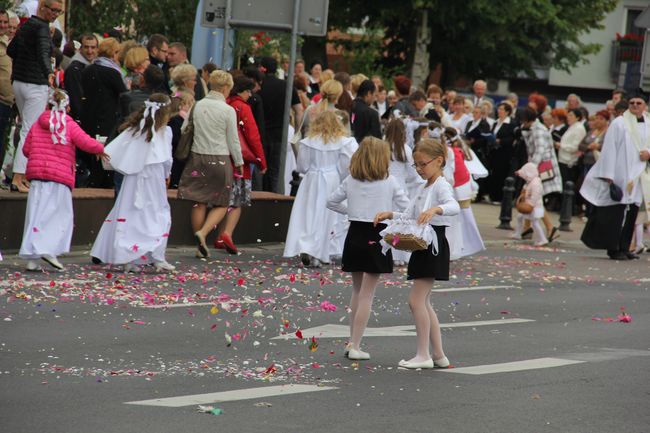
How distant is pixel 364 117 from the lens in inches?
725

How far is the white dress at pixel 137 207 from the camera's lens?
14.3 m

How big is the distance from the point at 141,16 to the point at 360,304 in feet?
54.7

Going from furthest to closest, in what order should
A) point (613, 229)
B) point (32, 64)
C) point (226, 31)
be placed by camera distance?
point (613, 229), point (226, 31), point (32, 64)

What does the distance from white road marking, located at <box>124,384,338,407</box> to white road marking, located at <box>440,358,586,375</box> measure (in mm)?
1204

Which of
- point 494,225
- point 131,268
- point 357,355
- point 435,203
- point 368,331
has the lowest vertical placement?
point 494,225

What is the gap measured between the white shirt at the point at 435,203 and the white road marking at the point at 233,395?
160 cm

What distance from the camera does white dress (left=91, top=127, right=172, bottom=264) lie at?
1429 cm

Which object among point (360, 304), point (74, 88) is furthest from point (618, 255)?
point (360, 304)

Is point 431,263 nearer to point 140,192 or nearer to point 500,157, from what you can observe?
point 140,192

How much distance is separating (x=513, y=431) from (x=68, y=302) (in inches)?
207

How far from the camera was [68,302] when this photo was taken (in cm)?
1197

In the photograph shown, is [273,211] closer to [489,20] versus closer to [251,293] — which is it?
[251,293]

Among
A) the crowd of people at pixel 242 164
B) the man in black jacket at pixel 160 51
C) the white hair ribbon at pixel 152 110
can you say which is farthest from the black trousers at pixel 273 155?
the white hair ribbon at pixel 152 110

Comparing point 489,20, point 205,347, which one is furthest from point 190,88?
point 489,20
